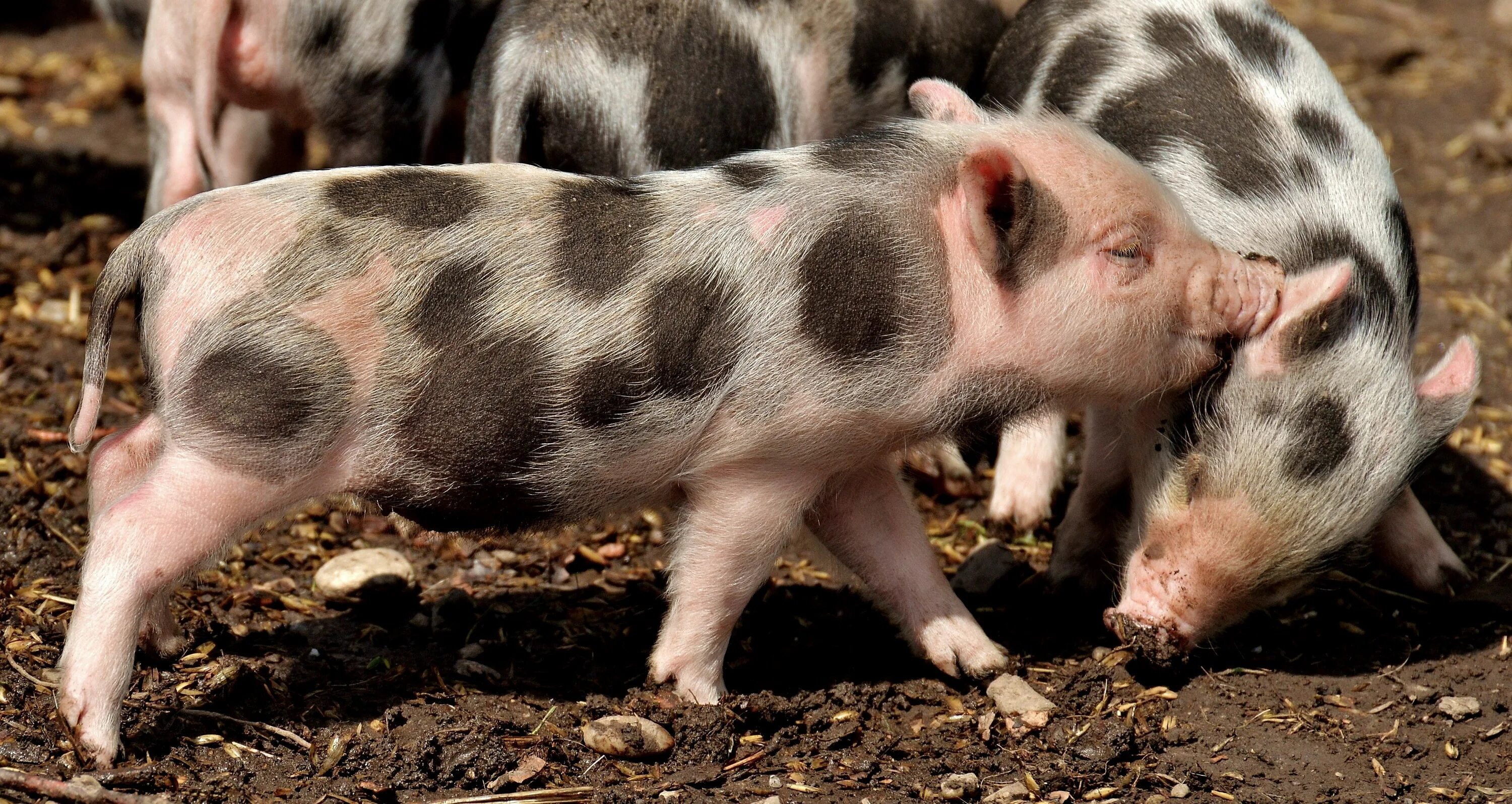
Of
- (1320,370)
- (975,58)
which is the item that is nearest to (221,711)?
(1320,370)

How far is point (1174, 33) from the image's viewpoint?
5.61 meters

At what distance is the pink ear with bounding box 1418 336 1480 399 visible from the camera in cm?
492

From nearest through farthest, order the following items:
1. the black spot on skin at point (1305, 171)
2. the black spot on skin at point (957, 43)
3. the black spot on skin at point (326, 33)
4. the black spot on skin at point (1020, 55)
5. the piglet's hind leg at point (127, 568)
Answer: the piglet's hind leg at point (127, 568) → the black spot on skin at point (1305, 171) → the black spot on skin at point (326, 33) → the black spot on skin at point (1020, 55) → the black spot on skin at point (957, 43)

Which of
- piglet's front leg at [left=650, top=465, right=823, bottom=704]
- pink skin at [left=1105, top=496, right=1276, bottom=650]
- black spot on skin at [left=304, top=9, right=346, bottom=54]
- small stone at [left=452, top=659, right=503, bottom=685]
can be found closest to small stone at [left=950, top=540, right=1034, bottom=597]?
pink skin at [left=1105, top=496, right=1276, bottom=650]

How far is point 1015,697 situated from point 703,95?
7.58ft

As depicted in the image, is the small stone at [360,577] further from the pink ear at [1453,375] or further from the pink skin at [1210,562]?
the pink ear at [1453,375]

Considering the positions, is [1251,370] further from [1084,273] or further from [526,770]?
[526,770]

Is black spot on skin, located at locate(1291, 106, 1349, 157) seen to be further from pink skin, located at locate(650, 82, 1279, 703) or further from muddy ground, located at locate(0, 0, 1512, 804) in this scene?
muddy ground, located at locate(0, 0, 1512, 804)

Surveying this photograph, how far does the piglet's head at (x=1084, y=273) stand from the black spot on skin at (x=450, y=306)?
131 cm

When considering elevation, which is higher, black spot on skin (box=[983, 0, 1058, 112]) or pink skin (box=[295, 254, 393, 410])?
black spot on skin (box=[983, 0, 1058, 112])

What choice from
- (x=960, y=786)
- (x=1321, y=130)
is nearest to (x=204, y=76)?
(x=960, y=786)

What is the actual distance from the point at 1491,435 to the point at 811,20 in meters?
3.28

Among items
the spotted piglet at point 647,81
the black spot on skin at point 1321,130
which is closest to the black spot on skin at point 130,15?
the spotted piglet at point 647,81

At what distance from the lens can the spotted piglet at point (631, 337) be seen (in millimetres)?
4090
